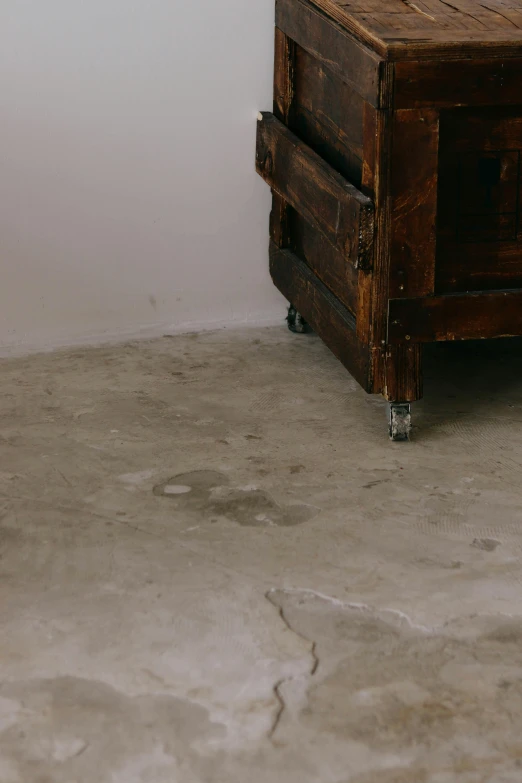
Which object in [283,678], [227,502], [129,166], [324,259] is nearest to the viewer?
[283,678]

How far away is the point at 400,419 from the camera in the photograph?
2.42 metres

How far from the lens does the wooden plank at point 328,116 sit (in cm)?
239

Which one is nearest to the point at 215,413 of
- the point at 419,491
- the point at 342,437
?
the point at 342,437

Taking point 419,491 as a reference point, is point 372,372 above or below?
above

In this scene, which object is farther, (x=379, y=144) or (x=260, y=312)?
(x=260, y=312)

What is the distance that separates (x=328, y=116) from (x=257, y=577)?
1181mm

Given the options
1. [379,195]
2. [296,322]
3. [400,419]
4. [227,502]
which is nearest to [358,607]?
[227,502]

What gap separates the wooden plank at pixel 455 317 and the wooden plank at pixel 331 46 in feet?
1.41

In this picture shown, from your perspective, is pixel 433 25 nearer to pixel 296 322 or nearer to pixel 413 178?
pixel 413 178

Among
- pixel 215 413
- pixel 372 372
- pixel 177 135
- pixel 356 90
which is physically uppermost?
pixel 356 90

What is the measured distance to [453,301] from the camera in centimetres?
235

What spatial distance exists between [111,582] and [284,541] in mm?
323

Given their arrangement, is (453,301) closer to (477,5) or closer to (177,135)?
(477,5)

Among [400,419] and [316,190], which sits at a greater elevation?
[316,190]
